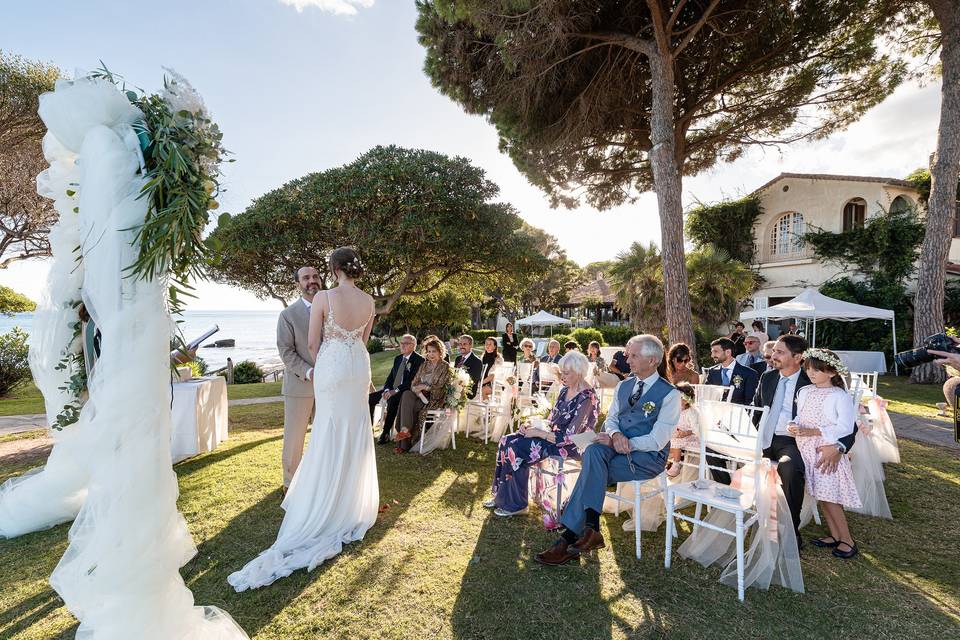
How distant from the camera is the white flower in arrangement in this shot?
2.09m

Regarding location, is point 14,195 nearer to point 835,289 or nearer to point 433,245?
point 433,245

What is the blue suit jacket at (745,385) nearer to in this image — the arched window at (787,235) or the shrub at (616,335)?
the shrub at (616,335)

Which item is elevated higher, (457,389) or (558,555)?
(457,389)

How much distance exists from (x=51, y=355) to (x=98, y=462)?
6.00 ft

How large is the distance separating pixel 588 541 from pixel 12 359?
14.2 metres

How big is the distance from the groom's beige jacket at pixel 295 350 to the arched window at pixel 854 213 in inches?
910

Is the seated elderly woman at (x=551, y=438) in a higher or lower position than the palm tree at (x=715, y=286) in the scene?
lower

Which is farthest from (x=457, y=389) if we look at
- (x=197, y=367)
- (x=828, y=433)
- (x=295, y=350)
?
(x=197, y=367)

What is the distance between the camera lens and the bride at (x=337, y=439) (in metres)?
3.46

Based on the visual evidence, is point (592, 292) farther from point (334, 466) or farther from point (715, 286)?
point (334, 466)

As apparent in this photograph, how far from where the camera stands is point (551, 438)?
3.95 metres

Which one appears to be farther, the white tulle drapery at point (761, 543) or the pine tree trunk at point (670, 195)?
the pine tree trunk at point (670, 195)

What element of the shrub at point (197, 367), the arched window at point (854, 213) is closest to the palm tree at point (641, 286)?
the arched window at point (854, 213)

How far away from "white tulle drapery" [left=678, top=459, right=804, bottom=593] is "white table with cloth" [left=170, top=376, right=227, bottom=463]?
5.69m
